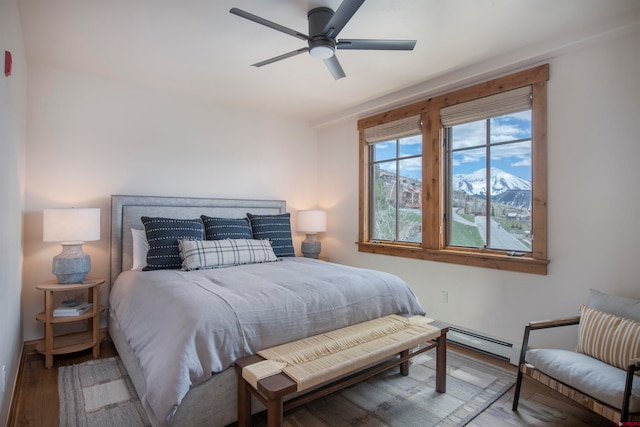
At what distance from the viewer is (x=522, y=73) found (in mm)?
2820

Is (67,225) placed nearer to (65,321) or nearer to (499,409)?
(65,321)

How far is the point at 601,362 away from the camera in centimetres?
194

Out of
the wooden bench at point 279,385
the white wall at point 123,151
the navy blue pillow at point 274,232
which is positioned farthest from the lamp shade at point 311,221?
the wooden bench at point 279,385

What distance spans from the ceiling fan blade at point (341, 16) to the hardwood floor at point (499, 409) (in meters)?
2.39

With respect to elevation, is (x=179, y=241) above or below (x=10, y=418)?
above

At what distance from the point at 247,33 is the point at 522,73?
2232mm

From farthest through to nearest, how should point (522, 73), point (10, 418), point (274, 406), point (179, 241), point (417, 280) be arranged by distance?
point (417, 280), point (179, 241), point (522, 73), point (10, 418), point (274, 406)

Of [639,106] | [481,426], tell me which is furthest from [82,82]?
[639,106]

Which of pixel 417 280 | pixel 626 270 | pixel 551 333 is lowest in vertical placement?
pixel 551 333

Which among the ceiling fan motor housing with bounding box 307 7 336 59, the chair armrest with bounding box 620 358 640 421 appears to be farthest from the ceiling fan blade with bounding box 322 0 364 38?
the chair armrest with bounding box 620 358 640 421

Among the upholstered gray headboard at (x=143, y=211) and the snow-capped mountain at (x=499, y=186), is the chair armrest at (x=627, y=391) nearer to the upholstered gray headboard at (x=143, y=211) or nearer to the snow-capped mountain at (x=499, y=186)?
the snow-capped mountain at (x=499, y=186)

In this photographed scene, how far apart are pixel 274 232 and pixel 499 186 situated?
7.50ft

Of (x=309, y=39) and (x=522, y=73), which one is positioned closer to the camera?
(x=309, y=39)

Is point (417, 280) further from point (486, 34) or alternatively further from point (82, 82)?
point (82, 82)
